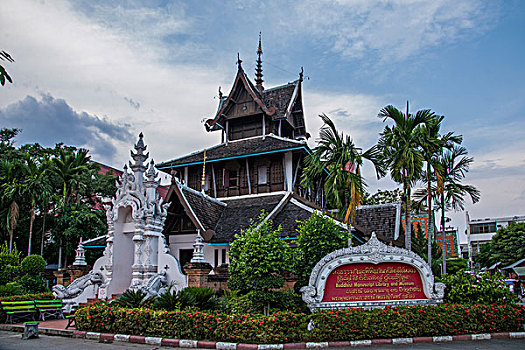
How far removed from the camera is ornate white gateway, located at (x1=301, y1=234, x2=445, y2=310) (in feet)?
36.4

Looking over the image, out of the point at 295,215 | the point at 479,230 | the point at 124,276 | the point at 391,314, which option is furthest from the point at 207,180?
the point at 479,230

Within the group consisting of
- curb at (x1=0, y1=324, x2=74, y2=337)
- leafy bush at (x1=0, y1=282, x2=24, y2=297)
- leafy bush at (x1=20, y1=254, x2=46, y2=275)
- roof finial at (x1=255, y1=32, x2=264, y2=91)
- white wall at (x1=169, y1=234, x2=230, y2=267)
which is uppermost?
roof finial at (x1=255, y1=32, x2=264, y2=91)

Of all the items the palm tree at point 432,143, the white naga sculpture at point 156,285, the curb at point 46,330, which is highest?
the palm tree at point 432,143

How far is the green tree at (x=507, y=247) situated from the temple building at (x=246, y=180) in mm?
26990

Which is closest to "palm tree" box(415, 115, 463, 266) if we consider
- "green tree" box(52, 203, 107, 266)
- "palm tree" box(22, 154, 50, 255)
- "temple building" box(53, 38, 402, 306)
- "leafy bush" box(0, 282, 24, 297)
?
"temple building" box(53, 38, 402, 306)

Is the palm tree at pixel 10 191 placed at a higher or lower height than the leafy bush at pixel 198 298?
higher

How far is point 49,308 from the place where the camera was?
14.3 m

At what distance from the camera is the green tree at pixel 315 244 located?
42.0 ft

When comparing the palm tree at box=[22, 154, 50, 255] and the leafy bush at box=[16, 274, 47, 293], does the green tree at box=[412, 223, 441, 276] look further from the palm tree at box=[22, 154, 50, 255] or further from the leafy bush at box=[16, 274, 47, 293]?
the palm tree at box=[22, 154, 50, 255]

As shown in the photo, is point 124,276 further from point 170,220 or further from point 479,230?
point 479,230

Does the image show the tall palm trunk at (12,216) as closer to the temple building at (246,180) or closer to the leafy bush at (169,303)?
the temple building at (246,180)

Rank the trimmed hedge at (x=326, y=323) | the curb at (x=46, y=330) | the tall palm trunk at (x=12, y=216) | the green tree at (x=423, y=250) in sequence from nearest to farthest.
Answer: the trimmed hedge at (x=326, y=323) → the curb at (x=46, y=330) → the green tree at (x=423, y=250) → the tall palm trunk at (x=12, y=216)

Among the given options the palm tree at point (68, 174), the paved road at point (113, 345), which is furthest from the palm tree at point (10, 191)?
the paved road at point (113, 345)

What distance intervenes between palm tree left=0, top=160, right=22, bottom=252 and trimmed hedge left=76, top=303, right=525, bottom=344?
2055 centimetres
